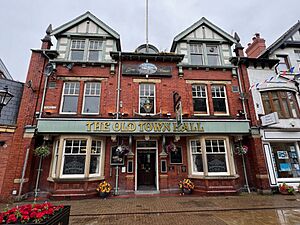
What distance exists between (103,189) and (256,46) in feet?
52.5

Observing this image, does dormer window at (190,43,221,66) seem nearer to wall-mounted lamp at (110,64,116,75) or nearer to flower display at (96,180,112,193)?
wall-mounted lamp at (110,64,116,75)

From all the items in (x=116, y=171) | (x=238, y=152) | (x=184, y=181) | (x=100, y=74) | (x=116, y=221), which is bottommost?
(x=116, y=221)

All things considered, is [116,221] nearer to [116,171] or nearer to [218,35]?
[116,171]

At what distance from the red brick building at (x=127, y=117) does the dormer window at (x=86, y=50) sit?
2.6 inches

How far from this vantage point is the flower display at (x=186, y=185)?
9.57 metres

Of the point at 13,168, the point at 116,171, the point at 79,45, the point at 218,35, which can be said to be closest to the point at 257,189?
the point at 116,171

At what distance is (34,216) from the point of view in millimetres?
3699

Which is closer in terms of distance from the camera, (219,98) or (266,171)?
(266,171)

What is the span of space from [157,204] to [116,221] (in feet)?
7.85

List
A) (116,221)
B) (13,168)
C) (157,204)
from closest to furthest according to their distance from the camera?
(116,221), (157,204), (13,168)

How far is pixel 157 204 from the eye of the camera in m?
7.74

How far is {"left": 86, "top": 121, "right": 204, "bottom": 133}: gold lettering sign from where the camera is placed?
9.56 metres

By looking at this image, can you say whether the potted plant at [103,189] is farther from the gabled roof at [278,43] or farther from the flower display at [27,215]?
the gabled roof at [278,43]

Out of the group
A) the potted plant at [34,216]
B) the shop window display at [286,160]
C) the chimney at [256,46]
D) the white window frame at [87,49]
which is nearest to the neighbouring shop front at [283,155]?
the shop window display at [286,160]
